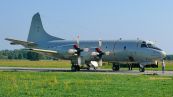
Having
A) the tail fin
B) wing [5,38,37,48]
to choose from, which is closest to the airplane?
wing [5,38,37,48]

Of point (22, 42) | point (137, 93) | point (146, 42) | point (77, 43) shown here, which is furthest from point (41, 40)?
point (137, 93)

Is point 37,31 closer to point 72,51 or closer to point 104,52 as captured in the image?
point 72,51

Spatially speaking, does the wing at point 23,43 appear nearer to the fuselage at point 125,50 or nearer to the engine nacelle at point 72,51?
the fuselage at point 125,50

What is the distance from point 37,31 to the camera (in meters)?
56.6

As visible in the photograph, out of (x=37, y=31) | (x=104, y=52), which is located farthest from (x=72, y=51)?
(x=37, y=31)

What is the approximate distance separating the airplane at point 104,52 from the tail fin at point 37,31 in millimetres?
4629

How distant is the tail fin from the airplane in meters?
4.63

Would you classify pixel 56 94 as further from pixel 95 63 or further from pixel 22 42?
pixel 22 42

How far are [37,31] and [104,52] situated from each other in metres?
14.5

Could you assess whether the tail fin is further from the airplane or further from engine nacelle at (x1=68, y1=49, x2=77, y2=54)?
engine nacelle at (x1=68, y1=49, x2=77, y2=54)

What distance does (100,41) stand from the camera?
153ft

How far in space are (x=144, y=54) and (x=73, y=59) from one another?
8.91m

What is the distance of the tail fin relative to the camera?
184 feet

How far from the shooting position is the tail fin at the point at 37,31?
55969mm
